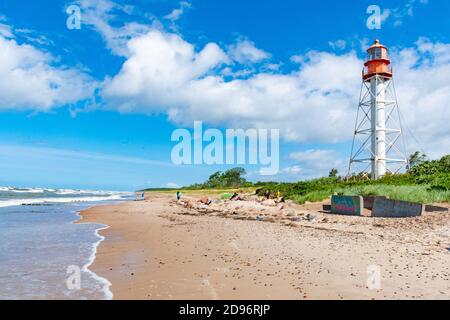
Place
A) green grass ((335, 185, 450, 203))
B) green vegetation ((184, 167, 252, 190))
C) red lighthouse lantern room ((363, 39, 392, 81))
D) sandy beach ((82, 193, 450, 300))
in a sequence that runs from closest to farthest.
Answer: sandy beach ((82, 193, 450, 300))
green grass ((335, 185, 450, 203))
red lighthouse lantern room ((363, 39, 392, 81))
green vegetation ((184, 167, 252, 190))

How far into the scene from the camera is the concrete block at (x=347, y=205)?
22453 millimetres

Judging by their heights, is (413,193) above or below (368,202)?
above

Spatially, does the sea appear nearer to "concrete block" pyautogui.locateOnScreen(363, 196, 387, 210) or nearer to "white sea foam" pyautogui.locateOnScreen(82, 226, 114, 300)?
"white sea foam" pyautogui.locateOnScreen(82, 226, 114, 300)

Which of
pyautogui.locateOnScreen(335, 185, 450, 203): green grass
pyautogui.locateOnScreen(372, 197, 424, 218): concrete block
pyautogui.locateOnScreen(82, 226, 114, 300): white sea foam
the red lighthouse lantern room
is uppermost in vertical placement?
the red lighthouse lantern room

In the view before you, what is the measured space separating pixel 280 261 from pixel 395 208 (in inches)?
502

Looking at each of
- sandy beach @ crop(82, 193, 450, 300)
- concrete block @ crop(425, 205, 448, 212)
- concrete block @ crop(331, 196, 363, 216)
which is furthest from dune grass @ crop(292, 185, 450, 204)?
sandy beach @ crop(82, 193, 450, 300)

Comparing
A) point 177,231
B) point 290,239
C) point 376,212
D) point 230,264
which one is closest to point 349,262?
point 230,264

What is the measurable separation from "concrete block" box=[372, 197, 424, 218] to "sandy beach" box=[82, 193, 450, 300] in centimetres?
175

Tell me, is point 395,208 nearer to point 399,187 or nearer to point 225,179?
point 399,187

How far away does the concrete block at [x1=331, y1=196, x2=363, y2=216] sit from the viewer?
22453mm

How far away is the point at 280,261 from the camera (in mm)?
9625

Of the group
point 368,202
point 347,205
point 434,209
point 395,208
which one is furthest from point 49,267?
point 368,202

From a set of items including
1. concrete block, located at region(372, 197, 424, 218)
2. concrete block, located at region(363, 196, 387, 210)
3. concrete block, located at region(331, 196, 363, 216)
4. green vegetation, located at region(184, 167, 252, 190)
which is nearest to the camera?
concrete block, located at region(372, 197, 424, 218)
